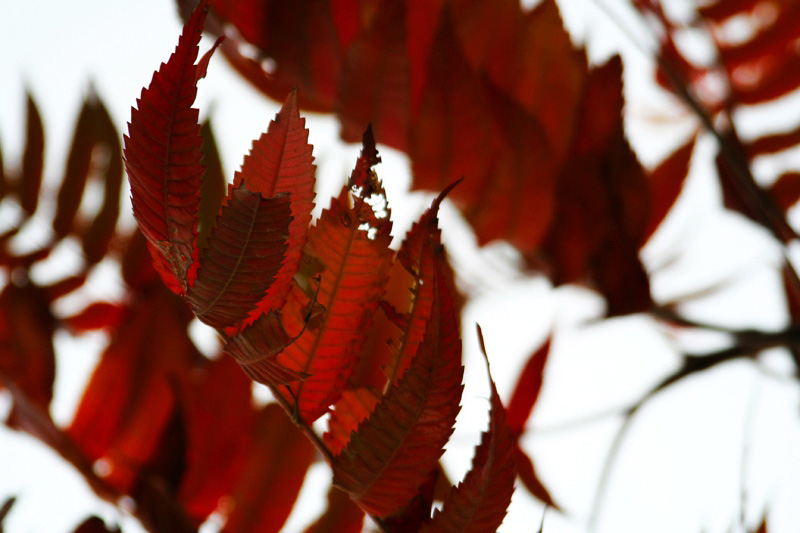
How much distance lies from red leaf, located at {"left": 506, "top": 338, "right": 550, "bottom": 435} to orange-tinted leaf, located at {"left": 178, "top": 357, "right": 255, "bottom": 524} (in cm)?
15

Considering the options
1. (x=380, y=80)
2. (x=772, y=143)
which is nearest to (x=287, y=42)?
Answer: (x=380, y=80)

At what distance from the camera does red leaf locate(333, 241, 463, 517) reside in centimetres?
17

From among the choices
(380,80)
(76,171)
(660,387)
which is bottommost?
(660,387)

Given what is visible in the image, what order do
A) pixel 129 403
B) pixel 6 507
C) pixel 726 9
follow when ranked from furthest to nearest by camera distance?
1. pixel 726 9
2. pixel 129 403
3. pixel 6 507

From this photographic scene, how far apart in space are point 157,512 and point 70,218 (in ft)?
0.78

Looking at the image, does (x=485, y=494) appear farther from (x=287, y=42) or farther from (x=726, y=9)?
(x=726, y=9)

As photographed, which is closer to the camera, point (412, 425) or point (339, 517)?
point (412, 425)

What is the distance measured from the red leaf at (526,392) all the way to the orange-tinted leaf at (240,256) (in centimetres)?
25

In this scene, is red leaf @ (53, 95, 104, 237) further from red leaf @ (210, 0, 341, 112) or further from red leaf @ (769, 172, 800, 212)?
red leaf @ (769, 172, 800, 212)

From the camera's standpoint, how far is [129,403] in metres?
0.38

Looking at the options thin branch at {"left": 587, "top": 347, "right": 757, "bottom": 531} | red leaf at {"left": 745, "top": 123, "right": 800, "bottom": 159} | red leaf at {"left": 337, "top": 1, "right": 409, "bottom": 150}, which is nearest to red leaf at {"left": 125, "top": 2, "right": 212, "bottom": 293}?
red leaf at {"left": 337, "top": 1, "right": 409, "bottom": 150}

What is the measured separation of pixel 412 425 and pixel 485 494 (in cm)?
3

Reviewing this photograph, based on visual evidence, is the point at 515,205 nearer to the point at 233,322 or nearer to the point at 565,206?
the point at 565,206

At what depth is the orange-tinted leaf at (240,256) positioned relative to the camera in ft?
0.54
